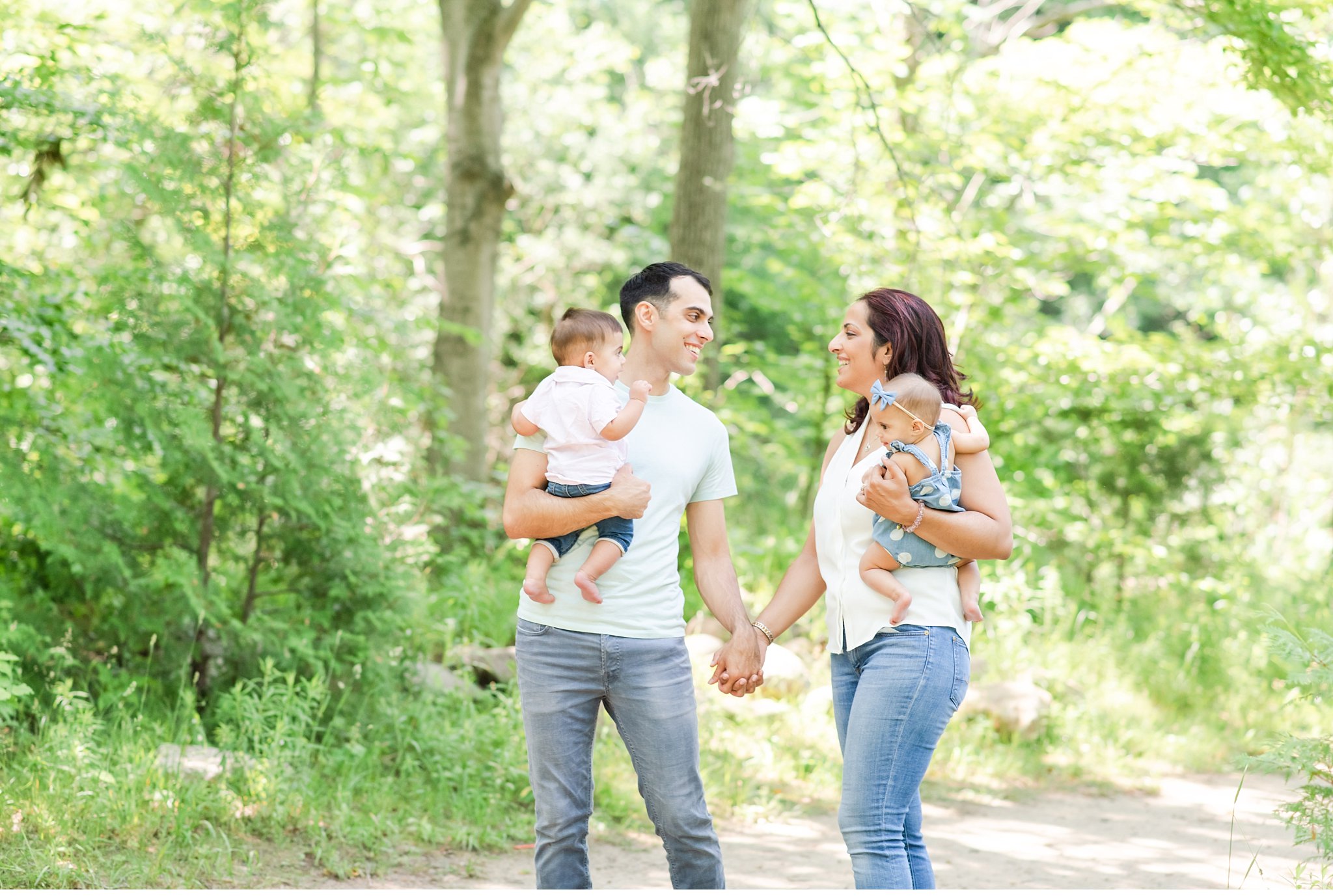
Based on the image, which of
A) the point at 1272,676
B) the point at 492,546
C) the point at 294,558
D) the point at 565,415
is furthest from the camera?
the point at 492,546

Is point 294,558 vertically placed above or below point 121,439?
below

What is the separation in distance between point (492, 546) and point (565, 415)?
5.36 metres

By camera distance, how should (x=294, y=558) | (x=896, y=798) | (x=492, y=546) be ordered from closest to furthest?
1. (x=896, y=798)
2. (x=294, y=558)
3. (x=492, y=546)

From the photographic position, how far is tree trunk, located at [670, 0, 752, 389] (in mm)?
8016

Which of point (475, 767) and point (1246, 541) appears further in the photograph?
point (1246, 541)

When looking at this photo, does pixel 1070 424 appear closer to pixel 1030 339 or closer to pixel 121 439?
pixel 1030 339

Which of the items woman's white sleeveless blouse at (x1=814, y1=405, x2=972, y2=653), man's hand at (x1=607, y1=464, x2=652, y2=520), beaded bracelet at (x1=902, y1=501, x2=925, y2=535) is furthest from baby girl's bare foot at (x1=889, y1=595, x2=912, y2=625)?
man's hand at (x1=607, y1=464, x2=652, y2=520)

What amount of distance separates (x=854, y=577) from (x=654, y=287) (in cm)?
96

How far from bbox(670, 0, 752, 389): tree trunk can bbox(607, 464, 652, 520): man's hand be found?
5332 mm

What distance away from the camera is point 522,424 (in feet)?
9.35

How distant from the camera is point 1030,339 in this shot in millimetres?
9203

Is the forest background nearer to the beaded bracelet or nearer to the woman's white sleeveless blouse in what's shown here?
the woman's white sleeveless blouse

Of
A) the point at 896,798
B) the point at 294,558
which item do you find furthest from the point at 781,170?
the point at 896,798

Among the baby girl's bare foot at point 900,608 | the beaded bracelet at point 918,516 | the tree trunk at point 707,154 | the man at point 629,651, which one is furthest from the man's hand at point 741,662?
the tree trunk at point 707,154
